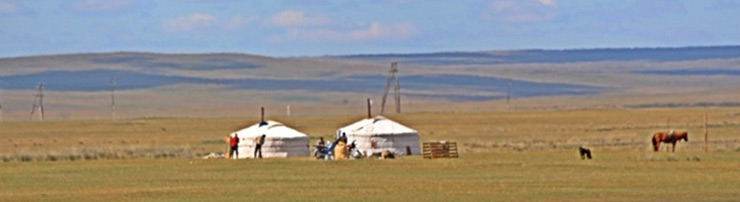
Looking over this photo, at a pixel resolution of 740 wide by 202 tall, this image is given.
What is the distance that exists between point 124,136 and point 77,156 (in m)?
32.6

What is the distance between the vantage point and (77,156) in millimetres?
65812


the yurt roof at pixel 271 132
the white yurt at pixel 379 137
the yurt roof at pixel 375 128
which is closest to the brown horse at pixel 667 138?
the white yurt at pixel 379 137

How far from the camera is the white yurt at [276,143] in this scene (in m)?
64.7

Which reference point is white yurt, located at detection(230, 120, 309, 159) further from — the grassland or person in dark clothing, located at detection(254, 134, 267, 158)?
the grassland

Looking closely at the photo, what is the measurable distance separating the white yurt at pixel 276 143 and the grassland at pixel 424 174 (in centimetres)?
179

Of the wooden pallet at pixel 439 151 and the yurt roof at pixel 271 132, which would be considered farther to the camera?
the yurt roof at pixel 271 132

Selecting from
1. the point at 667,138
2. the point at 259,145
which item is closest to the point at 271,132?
the point at 259,145

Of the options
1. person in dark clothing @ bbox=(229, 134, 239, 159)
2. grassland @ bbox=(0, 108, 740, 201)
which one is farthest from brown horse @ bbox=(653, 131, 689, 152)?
person in dark clothing @ bbox=(229, 134, 239, 159)

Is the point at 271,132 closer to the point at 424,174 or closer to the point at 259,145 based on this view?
the point at 259,145

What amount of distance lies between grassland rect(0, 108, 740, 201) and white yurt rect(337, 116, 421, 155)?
2300mm

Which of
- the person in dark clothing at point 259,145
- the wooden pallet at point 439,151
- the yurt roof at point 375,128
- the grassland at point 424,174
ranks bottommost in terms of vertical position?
the grassland at point 424,174

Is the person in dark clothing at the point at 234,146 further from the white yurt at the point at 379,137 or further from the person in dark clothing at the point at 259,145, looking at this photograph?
→ the white yurt at the point at 379,137

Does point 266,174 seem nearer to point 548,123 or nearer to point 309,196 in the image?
point 309,196

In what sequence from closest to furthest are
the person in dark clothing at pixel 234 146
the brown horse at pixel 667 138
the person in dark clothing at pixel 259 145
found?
the person in dark clothing at pixel 234 146, the brown horse at pixel 667 138, the person in dark clothing at pixel 259 145
